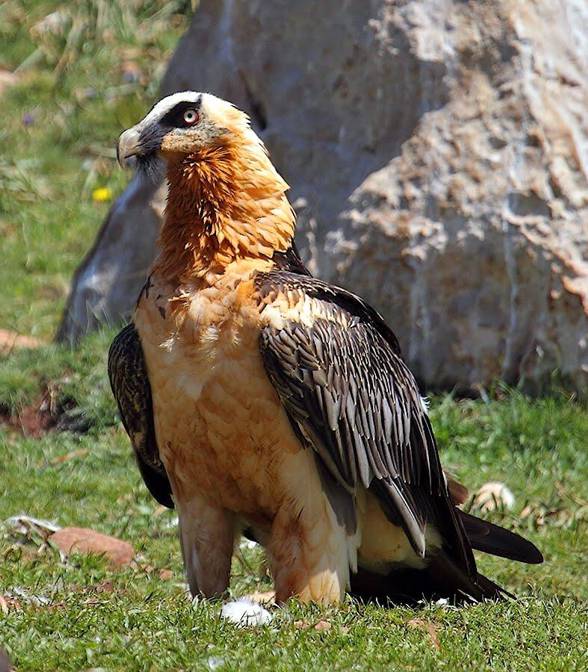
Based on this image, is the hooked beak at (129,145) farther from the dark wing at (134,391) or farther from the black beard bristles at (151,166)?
the dark wing at (134,391)

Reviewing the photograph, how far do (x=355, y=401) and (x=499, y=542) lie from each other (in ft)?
3.36

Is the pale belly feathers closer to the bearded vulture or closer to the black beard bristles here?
the bearded vulture

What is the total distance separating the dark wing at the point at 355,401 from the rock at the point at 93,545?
70.7 inches

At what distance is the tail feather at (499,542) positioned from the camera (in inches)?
264

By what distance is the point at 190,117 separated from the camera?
6.51 meters

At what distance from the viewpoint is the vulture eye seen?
256 inches

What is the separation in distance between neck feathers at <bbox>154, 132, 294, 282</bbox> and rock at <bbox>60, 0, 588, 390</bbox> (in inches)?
141

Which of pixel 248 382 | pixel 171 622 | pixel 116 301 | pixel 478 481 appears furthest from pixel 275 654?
pixel 116 301

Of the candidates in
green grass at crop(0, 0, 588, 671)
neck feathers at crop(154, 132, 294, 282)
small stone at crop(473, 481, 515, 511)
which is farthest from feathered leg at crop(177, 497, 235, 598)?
small stone at crop(473, 481, 515, 511)

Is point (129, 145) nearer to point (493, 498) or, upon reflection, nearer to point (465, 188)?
point (493, 498)

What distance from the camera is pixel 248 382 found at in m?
6.07

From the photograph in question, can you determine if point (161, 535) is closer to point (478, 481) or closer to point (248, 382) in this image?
point (478, 481)

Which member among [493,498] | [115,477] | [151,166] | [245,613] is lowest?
[115,477]

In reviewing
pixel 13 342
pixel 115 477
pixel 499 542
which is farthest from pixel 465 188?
pixel 13 342
